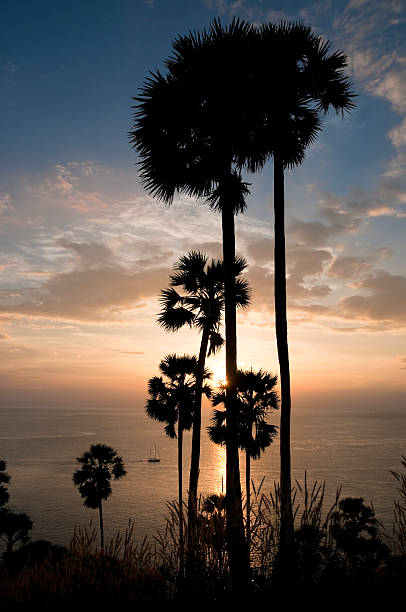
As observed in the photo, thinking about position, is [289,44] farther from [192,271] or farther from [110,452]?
[110,452]

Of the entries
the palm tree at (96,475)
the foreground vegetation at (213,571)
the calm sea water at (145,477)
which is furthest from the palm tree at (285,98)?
the calm sea water at (145,477)

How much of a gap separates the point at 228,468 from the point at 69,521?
227 ft

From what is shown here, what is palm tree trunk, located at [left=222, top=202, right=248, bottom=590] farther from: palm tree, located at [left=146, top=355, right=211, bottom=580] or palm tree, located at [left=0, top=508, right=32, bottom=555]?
palm tree, located at [left=0, top=508, right=32, bottom=555]

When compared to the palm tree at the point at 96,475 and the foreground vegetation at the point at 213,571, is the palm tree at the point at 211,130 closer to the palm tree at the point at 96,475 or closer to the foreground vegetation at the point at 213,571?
the foreground vegetation at the point at 213,571

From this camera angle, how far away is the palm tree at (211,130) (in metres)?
8.78

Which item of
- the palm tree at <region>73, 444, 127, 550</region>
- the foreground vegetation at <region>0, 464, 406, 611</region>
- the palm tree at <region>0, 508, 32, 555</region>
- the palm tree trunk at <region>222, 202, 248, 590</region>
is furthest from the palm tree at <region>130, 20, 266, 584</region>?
the palm tree at <region>0, 508, 32, 555</region>

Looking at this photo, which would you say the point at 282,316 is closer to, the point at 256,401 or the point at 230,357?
the point at 230,357

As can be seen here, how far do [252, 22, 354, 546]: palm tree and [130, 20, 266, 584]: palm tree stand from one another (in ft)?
1.42

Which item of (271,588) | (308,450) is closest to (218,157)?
(271,588)

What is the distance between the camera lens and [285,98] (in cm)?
933

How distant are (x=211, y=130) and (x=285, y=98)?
1.81m

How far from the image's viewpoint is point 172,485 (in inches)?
3693

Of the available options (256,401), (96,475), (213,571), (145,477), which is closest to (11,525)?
(96,475)

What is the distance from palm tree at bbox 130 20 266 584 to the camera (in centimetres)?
878
